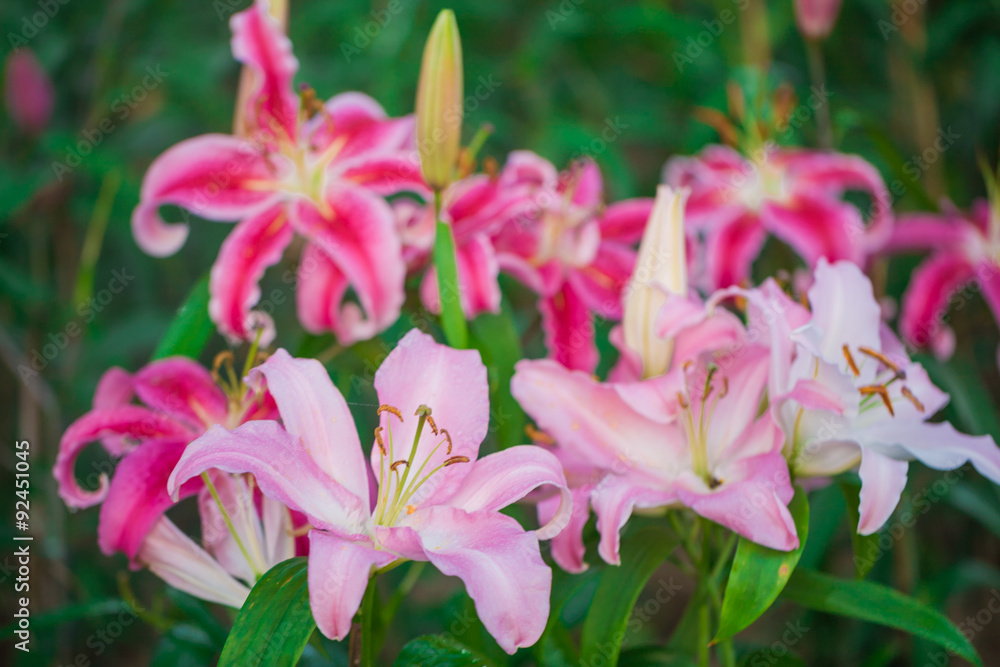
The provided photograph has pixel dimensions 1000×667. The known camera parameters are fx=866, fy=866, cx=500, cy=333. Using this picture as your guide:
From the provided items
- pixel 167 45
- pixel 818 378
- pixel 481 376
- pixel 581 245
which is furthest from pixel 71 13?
pixel 818 378

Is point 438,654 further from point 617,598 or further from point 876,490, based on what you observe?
point 876,490

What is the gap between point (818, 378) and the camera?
0.49m

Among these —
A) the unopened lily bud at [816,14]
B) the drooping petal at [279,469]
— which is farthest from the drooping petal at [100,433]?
the unopened lily bud at [816,14]

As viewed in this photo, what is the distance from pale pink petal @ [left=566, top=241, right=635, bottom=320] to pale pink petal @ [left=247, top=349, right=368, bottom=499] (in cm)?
23

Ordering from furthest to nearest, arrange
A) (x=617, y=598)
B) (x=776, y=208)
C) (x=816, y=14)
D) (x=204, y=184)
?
(x=816, y=14)
(x=776, y=208)
(x=204, y=184)
(x=617, y=598)

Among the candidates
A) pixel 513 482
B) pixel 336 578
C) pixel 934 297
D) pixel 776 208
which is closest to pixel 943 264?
pixel 934 297

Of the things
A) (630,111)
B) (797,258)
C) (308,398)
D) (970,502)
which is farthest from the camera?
(630,111)

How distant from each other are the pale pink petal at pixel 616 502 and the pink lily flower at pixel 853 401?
Result: 3.2 inches

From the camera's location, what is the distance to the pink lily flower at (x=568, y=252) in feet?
1.98

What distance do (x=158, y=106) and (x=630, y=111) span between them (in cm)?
64

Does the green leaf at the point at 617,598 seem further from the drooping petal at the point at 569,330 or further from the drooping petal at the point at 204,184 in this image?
the drooping petal at the point at 204,184

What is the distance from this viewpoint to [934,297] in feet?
2.41

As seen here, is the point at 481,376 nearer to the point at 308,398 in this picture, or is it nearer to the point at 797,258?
the point at 308,398

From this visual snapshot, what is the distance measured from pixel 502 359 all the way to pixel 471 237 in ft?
0.28
